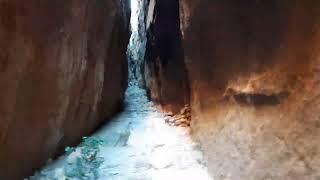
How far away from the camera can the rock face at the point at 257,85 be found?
212 cm

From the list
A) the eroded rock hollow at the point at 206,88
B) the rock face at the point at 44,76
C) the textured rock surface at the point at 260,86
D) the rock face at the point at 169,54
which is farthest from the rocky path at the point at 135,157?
the rock face at the point at 169,54

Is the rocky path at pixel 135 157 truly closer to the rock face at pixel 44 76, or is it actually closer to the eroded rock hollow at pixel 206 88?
the eroded rock hollow at pixel 206 88

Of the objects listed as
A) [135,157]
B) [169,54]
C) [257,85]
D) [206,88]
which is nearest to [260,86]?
[257,85]

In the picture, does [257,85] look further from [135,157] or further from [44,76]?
[135,157]

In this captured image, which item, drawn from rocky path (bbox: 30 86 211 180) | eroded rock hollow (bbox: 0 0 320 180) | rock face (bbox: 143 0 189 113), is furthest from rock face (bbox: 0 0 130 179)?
rock face (bbox: 143 0 189 113)

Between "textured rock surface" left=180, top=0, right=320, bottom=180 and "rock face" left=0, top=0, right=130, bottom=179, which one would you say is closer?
"textured rock surface" left=180, top=0, right=320, bottom=180

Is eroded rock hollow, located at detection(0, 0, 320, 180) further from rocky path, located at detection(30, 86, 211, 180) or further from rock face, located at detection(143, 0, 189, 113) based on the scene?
rock face, located at detection(143, 0, 189, 113)

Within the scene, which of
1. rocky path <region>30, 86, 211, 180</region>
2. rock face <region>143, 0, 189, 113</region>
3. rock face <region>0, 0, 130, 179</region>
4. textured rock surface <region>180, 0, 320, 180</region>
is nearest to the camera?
Answer: textured rock surface <region>180, 0, 320, 180</region>

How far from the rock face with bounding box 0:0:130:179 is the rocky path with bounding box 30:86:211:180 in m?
0.27

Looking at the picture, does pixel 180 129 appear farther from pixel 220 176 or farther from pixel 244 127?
pixel 244 127

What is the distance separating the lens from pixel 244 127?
2785mm

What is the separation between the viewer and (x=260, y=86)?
2.57 metres

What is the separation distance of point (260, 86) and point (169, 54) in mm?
4774

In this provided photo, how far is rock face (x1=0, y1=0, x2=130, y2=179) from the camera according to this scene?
2846mm
